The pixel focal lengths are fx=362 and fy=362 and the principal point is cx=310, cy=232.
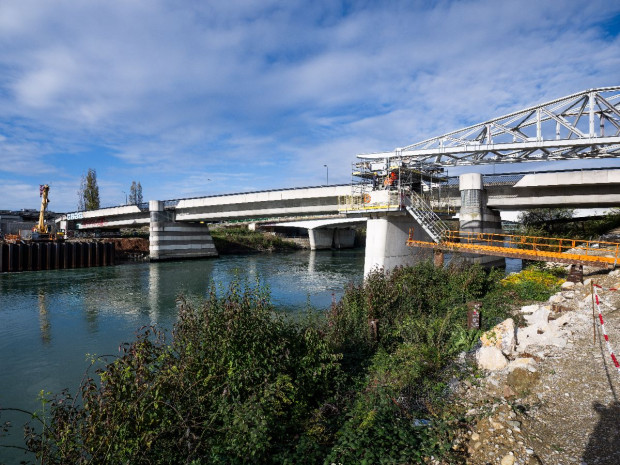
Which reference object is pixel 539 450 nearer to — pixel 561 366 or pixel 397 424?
pixel 397 424

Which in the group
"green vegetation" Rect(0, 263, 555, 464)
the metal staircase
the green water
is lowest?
the green water

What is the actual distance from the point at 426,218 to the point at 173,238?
1458 inches

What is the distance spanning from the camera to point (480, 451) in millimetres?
5527

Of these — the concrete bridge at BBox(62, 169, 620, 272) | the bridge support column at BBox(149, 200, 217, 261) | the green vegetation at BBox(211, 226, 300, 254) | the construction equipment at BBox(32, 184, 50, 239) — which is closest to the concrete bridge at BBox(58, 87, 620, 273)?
the concrete bridge at BBox(62, 169, 620, 272)

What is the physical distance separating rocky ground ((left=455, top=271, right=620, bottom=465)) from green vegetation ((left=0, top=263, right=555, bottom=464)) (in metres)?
0.57

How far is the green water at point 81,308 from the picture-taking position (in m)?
11.7

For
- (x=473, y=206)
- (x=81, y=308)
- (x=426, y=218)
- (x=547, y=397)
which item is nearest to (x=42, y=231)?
(x=81, y=308)

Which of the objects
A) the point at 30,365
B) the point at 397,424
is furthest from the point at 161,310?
the point at 397,424

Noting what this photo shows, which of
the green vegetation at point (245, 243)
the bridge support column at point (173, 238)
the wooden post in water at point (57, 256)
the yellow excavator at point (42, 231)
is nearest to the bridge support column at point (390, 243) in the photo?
the bridge support column at point (173, 238)

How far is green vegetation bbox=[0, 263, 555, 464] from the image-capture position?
540 centimetres

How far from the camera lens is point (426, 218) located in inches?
969

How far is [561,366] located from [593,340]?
185cm

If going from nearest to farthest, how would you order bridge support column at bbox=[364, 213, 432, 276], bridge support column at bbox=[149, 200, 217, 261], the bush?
the bush → bridge support column at bbox=[364, 213, 432, 276] → bridge support column at bbox=[149, 200, 217, 261]

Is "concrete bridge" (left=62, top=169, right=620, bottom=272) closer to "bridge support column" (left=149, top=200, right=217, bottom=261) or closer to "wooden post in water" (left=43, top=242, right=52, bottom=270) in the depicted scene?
"bridge support column" (left=149, top=200, right=217, bottom=261)
